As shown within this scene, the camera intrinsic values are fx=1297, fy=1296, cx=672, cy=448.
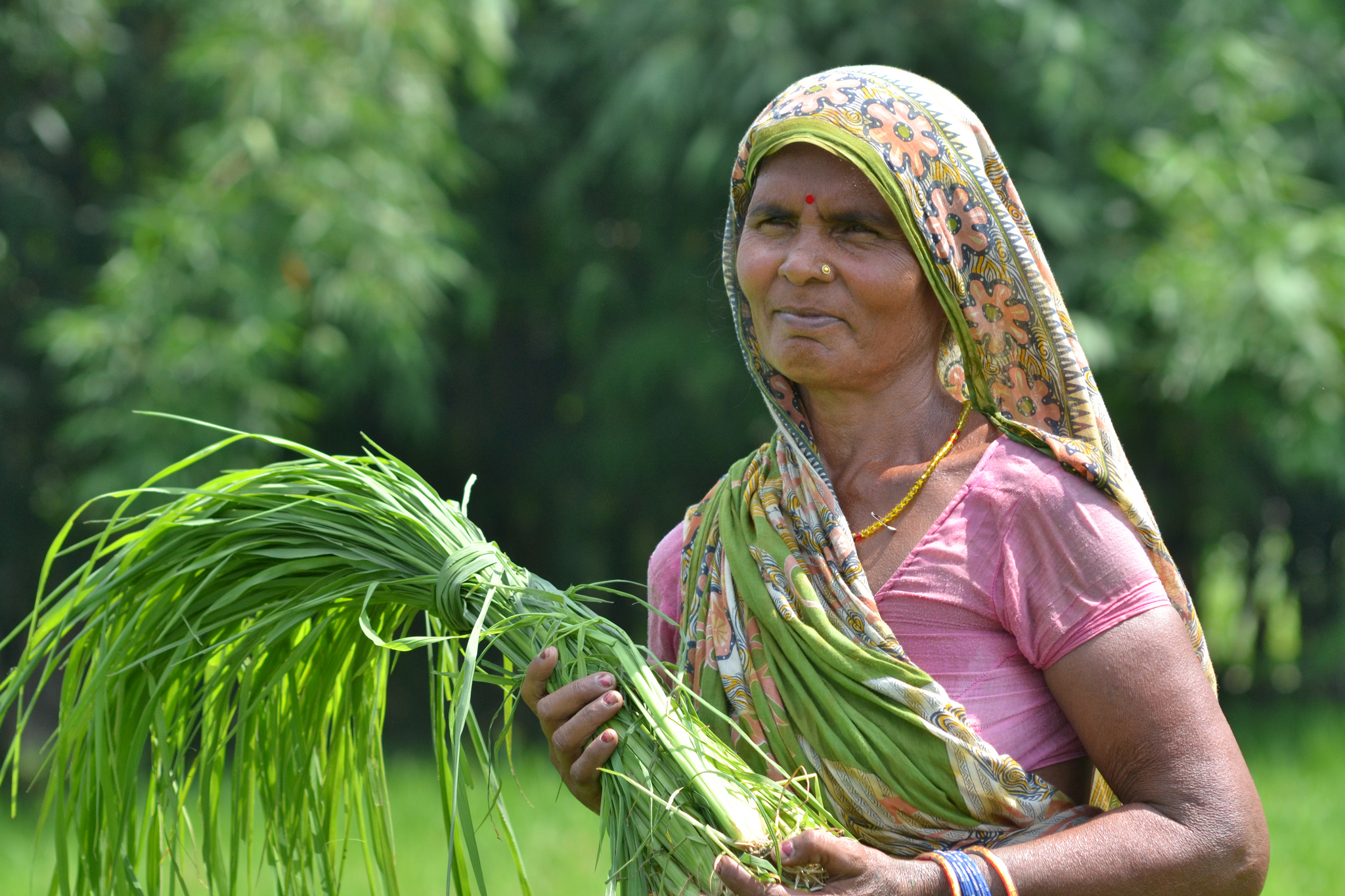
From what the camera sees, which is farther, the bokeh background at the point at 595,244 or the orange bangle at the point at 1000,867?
the bokeh background at the point at 595,244

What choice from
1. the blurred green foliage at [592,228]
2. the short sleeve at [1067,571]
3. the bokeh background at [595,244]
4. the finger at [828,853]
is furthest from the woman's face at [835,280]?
the bokeh background at [595,244]

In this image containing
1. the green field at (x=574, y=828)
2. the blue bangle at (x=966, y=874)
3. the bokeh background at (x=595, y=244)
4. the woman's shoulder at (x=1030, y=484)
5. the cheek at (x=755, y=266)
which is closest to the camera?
the blue bangle at (x=966, y=874)

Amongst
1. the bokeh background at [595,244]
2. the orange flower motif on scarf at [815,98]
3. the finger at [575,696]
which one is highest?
the bokeh background at [595,244]

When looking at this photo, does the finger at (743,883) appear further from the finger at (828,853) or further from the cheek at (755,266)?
the cheek at (755,266)

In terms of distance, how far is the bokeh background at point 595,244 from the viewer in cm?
478

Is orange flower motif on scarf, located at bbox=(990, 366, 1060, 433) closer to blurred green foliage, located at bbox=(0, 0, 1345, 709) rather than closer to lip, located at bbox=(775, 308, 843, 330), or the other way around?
lip, located at bbox=(775, 308, 843, 330)

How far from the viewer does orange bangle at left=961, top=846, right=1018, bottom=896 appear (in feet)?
4.28

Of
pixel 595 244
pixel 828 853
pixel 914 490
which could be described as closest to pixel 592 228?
pixel 595 244

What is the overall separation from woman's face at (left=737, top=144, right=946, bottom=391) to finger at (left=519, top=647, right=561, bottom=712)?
0.43 m

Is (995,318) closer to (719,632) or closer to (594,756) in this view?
(719,632)

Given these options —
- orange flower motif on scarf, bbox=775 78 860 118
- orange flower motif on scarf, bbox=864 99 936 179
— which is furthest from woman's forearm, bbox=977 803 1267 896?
orange flower motif on scarf, bbox=775 78 860 118

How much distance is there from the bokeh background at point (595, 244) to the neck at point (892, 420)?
9.86 feet

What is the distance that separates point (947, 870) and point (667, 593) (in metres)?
0.58

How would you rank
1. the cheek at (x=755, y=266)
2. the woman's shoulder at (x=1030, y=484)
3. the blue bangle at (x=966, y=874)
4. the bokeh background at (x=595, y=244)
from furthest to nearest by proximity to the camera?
the bokeh background at (x=595, y=244), the cheek at (x=755, y=266), the woman's shoulder at (x=1030, y=484), the blue bangle at (x=966, y=874)
